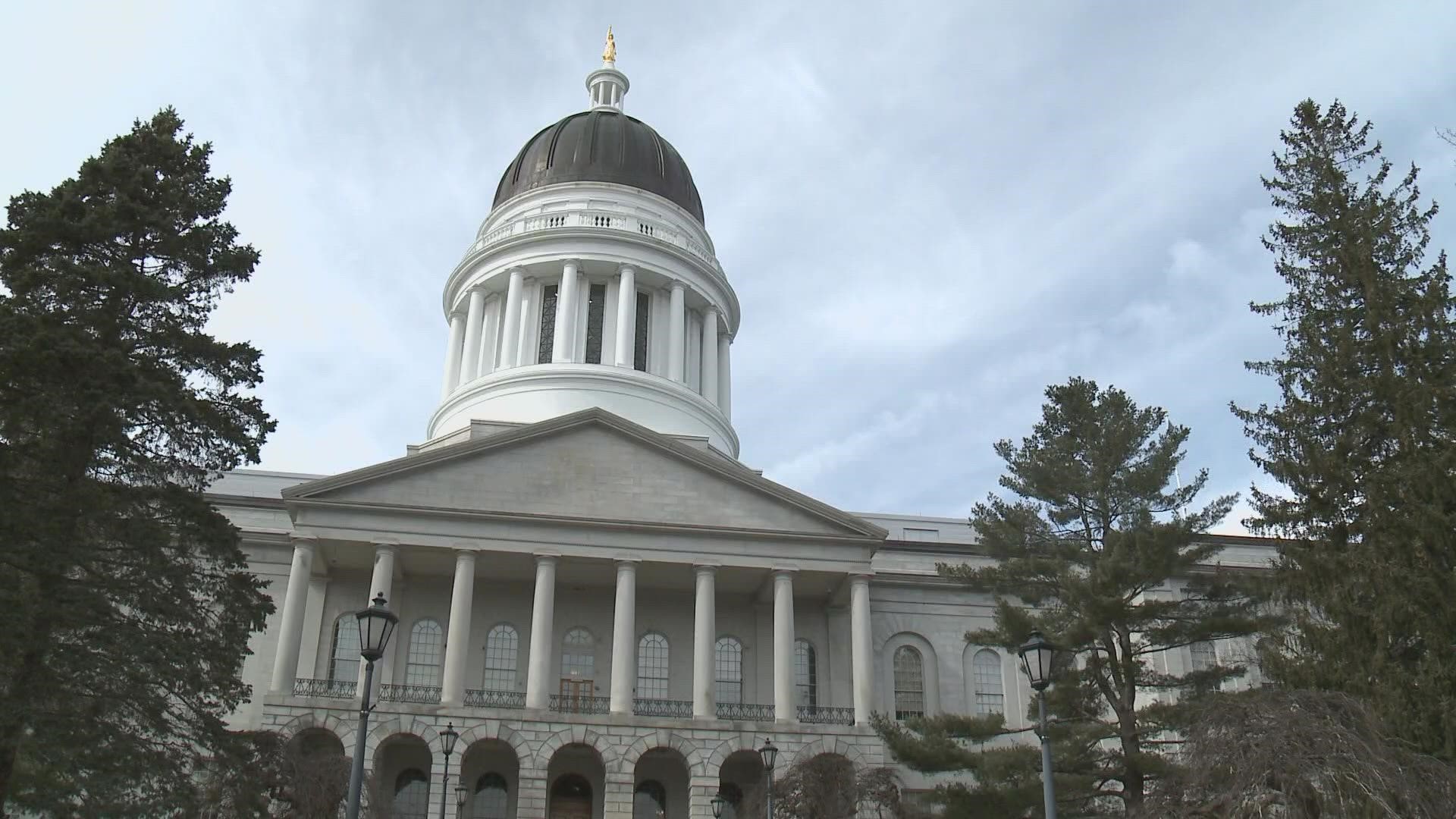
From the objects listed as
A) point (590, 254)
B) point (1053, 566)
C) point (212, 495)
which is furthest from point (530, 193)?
point (1053, 566)

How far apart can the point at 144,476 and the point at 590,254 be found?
28205 millimetres

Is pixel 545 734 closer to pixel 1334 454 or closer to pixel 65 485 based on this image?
pixel 65 485

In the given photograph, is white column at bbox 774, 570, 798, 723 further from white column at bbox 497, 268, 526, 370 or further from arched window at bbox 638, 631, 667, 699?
white column at bbox 497, 268, 526, 370

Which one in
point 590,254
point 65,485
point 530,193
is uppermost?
point 530,193

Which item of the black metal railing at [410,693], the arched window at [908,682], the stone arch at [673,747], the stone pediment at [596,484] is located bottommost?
the stone arch at [673,747]

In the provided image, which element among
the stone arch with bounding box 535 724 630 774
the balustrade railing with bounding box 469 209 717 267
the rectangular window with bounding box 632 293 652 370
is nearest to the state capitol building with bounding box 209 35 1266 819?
the stone arch with bounding box 535 724 630 774

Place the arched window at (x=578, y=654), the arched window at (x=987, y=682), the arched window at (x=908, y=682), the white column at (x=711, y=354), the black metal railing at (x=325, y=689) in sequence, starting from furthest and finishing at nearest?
1. the white column at (x=711, y=354)
2. the arched window at (x=987, y=682)
3. the arched window at (x=908, y=682)
4. the arched window at (x=578, y=654)
5. the black metal railing at (x=325, y=689)

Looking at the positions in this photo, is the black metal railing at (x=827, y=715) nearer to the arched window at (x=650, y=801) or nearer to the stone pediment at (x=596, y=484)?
the arched window at (x=650, y=801)

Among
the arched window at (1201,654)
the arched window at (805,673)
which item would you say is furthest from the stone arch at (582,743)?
the arched window at (1201,654)

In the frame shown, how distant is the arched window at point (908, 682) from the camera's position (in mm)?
36969

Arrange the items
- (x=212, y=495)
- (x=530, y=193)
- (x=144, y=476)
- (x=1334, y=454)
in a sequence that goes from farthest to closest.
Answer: (x=530, y=193) < (x=212, y=495) < (x=1334, y=454) < (x=144, y=476)

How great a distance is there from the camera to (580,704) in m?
32.8

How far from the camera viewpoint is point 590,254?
45188 mm

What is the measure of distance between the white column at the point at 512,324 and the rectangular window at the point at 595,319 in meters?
2.60
